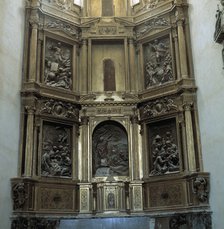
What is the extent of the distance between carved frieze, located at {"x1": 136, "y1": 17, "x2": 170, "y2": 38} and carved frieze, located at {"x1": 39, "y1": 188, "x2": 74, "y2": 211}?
588cm

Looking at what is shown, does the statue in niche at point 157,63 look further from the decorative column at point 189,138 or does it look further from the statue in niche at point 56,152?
the statue in niche at point 56,152

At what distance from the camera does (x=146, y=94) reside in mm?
13750

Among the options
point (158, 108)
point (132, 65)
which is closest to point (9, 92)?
point (132, 65)

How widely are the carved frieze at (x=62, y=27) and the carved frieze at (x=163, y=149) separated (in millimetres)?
4256

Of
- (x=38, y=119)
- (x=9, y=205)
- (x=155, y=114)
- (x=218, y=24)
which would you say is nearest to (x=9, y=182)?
(x=9, y=205)

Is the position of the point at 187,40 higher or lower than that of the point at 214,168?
higher

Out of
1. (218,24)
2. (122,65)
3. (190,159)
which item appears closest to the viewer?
(218,24)

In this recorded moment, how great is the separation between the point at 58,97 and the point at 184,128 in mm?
4064

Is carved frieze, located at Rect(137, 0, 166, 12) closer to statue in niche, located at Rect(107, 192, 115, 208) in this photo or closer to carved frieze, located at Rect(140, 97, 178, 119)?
carved frieze, located at Rect(140, 97, 178, 119)

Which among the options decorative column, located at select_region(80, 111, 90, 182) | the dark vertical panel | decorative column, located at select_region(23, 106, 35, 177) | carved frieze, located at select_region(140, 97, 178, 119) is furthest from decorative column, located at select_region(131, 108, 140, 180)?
the dark vertical panel

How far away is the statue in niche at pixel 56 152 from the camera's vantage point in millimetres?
12711

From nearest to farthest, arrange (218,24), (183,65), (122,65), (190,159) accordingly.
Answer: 1. (218,24)
2. (190,159)
3. (183,65)
4. (122,65)

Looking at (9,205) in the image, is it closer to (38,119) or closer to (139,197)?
(38,119)

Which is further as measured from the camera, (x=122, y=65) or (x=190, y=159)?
(x=122, y=65)
